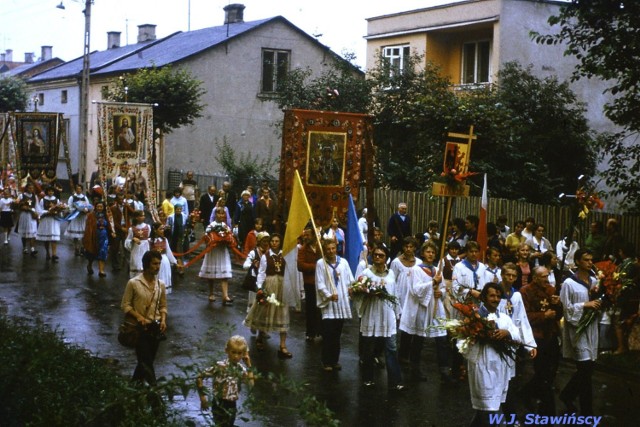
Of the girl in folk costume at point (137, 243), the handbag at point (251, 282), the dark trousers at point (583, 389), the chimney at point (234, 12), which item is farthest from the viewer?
the chimney at point (234, 12)

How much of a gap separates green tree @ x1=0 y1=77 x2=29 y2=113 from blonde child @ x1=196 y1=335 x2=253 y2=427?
48209mm

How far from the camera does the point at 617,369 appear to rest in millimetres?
14211

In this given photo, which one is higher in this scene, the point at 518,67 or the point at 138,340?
the point at 518,67

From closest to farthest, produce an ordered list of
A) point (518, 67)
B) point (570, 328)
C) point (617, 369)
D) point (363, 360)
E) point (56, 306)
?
point (570, 328)
point (363, 360)
point (617, 369)
point (56, 306)
point (518, 67)

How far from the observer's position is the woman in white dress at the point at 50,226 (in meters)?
24.7

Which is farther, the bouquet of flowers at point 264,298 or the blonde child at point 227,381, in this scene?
the bouquet of flowers at point 264,298

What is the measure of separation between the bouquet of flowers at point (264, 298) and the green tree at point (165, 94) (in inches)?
982

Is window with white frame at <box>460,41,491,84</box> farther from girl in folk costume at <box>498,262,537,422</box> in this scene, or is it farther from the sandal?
girl in folk costume at <box>498,262,537,422</box>

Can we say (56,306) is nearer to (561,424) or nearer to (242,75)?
(561,424)

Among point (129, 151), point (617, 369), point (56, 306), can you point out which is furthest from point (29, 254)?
point (617, 369)

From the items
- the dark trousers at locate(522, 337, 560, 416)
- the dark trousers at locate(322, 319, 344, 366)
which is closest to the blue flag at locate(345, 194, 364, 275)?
the dark trousers at locate(322, 319, 344, 366)

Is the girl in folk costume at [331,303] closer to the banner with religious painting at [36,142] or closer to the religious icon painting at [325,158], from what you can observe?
the religious icon painting at [325,158]

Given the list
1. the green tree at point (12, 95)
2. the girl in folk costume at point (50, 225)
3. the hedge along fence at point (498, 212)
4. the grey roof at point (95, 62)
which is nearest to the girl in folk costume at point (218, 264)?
the hedge along fence at point (498, 212)

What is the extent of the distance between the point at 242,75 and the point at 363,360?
33060 mm
